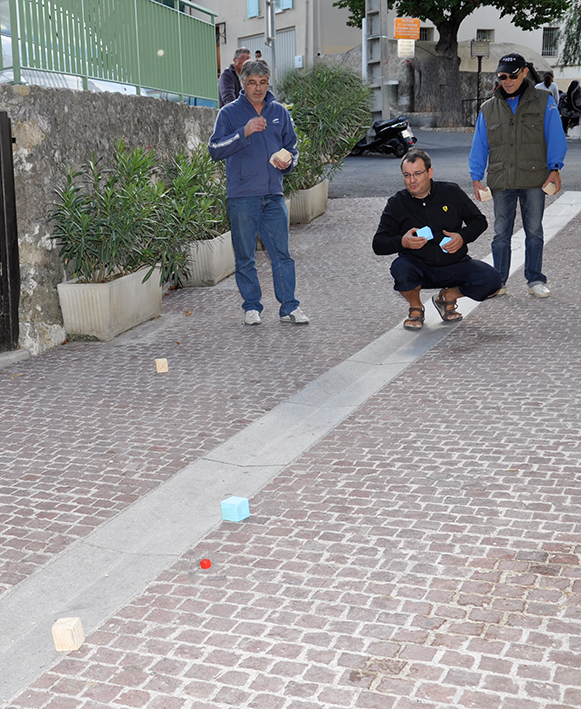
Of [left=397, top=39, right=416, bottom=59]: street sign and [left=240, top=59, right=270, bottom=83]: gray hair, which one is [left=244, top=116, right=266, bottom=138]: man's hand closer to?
[left=240, top=59, right=270, bottom=83]: gray hair

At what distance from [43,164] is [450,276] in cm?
320

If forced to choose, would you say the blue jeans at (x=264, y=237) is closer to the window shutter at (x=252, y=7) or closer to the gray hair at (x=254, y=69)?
the gray hair at (x=254, y=69)

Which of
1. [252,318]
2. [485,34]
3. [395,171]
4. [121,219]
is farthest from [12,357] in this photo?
[485,34]

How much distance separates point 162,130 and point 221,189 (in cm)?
87

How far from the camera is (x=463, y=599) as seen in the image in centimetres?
304

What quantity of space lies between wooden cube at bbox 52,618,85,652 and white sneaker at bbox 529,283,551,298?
5.70m

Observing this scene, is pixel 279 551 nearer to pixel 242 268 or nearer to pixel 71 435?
pixel 71 435

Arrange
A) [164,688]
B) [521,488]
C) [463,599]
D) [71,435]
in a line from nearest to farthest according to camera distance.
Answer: [164,688] → [463,599] → [521,488] → [71,435]

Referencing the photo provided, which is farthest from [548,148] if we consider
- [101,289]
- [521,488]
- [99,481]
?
[99,481]

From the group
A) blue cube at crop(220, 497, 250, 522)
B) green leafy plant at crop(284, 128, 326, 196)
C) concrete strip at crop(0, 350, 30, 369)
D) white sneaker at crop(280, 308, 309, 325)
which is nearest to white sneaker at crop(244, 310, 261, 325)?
white sneaker at crop(280, 308, 309, 325)

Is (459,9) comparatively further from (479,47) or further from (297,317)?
(297,317)

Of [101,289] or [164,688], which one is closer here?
[164,688]

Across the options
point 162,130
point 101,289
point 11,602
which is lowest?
point 11,602

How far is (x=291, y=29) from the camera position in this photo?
37594 millimetres
